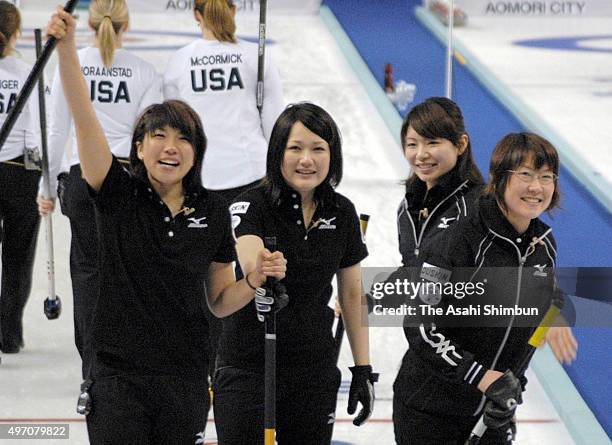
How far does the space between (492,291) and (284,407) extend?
30.7 inches

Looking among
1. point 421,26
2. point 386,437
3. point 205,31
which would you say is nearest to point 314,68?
point 421,26

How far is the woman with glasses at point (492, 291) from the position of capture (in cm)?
374

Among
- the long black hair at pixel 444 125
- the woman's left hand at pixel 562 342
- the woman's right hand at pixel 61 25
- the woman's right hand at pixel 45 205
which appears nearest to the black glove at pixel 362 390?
the woman's left hand at pixel 562 342

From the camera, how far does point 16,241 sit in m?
6.42

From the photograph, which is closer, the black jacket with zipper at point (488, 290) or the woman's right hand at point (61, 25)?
the woman's right hand at point (61, 25)

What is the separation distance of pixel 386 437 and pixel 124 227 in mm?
2532

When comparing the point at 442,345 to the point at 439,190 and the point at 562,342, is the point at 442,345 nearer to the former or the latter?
the point at 562,342

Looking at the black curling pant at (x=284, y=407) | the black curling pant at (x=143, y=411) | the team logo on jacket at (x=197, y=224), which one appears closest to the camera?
the black curling pant at (x=143, y=411)

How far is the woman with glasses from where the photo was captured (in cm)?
374

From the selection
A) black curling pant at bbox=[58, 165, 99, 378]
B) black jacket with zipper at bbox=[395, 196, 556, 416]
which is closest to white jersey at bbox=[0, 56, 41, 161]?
black curling pant at bbox=[58, 165, 99, 378]

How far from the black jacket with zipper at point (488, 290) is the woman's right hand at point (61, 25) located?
1.35m

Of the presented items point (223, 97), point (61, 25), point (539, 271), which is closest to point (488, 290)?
point (539, 271)

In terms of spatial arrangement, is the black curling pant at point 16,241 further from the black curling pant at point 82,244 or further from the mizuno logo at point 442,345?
the mizuno logo at point 442,345

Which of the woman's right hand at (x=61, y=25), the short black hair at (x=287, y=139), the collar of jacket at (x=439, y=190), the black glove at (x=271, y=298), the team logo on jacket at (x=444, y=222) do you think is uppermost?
the woman's right hand at (x=61, y=25)
